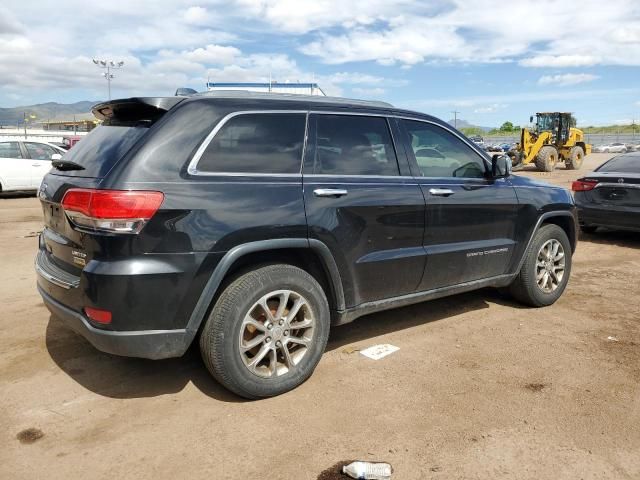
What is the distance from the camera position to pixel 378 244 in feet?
12.5

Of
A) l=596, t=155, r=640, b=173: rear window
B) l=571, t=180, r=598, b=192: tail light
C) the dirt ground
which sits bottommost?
the dirt ground

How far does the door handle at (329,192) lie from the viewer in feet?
11.5

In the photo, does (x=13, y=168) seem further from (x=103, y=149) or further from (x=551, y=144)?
(x=551, y=144)

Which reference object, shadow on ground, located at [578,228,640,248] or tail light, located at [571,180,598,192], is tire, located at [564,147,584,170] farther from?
tail light, located at [571,180,598,192]

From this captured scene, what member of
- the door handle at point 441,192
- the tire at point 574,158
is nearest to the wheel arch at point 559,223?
the door handle at point 441,192

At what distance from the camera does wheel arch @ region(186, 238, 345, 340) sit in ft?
10.1

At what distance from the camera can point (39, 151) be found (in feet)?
48.4

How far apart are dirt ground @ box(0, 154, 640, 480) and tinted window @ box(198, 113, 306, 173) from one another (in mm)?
1429

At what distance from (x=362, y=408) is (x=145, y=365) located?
5.32 feet

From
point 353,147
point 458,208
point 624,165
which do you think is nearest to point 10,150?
point 353,147

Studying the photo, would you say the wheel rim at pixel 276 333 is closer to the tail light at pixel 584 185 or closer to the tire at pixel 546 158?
the tail light at pixel 584 185

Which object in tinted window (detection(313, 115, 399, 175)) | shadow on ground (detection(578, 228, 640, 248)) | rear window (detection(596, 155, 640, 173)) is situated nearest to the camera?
tinted window (detection(313, 115, 399, 175))

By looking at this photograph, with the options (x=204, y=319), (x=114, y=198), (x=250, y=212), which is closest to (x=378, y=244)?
(x=250, y=212)

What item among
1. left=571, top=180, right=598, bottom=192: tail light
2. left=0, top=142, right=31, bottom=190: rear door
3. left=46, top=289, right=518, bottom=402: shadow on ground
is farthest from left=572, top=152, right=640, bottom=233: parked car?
left=0, top=142, right=31, bottom=190: rear door
